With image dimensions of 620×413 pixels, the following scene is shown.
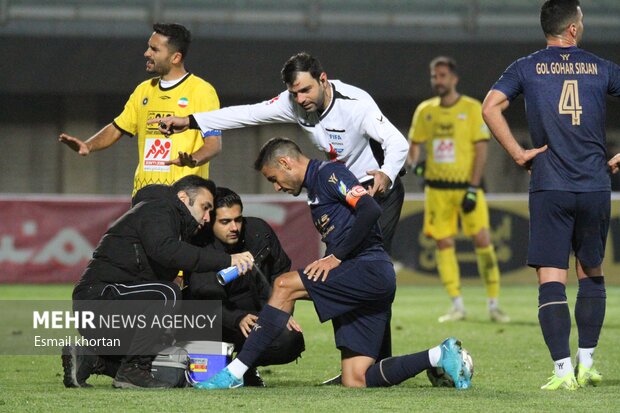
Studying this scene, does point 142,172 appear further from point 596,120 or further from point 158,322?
point 596,120

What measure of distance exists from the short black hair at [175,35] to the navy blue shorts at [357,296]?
2146 mm

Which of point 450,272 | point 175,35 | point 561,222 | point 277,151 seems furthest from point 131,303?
point 450,272

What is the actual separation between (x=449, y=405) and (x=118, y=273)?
2039mm

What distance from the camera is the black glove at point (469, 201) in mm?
11180

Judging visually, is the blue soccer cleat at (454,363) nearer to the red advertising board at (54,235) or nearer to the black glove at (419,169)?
the black glove at (419,169)

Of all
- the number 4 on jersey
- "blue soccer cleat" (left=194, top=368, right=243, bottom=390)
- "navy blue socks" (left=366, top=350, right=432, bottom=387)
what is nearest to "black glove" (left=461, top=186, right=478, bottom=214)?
the number 4 on jersey

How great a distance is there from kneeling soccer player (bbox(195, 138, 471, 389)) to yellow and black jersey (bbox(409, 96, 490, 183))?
209 inches

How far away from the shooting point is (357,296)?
20.1 ft

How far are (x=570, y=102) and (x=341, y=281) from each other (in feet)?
5.00

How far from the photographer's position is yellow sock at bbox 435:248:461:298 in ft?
37.3

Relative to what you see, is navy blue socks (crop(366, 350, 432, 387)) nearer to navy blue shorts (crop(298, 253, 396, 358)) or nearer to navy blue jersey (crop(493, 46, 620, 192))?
navy blue shorts (crop(298, 253, 396, 358))

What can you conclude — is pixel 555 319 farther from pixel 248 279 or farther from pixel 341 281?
pixel 248 279

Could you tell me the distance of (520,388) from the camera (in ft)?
20.6

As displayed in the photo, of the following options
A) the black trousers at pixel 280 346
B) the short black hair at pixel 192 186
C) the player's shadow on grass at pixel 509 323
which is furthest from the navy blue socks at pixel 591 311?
the player's shadow on grass at pixel 509 323
